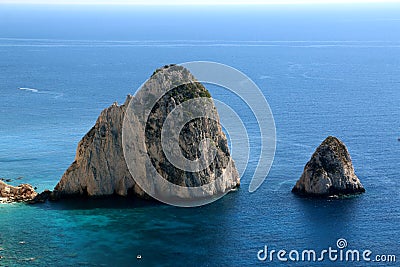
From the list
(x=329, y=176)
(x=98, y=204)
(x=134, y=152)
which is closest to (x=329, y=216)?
(x=329, y=176)

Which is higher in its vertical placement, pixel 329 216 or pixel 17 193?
pixel 17 193

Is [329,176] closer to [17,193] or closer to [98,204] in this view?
[98,204]

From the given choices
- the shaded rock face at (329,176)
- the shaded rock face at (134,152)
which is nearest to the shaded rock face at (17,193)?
the shaded rock face at (134,152)

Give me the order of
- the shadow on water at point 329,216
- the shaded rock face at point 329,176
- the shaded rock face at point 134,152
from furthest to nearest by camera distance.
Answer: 1. the shaded rock face at point 134,152
2. the shaded rock face at point 329,176
3. the shadow on water at point 329,216

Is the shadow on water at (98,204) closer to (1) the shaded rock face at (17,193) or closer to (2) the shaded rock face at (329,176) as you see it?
(1) the shaded rock face at (17,193)

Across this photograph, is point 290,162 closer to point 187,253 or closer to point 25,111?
point 187,253
